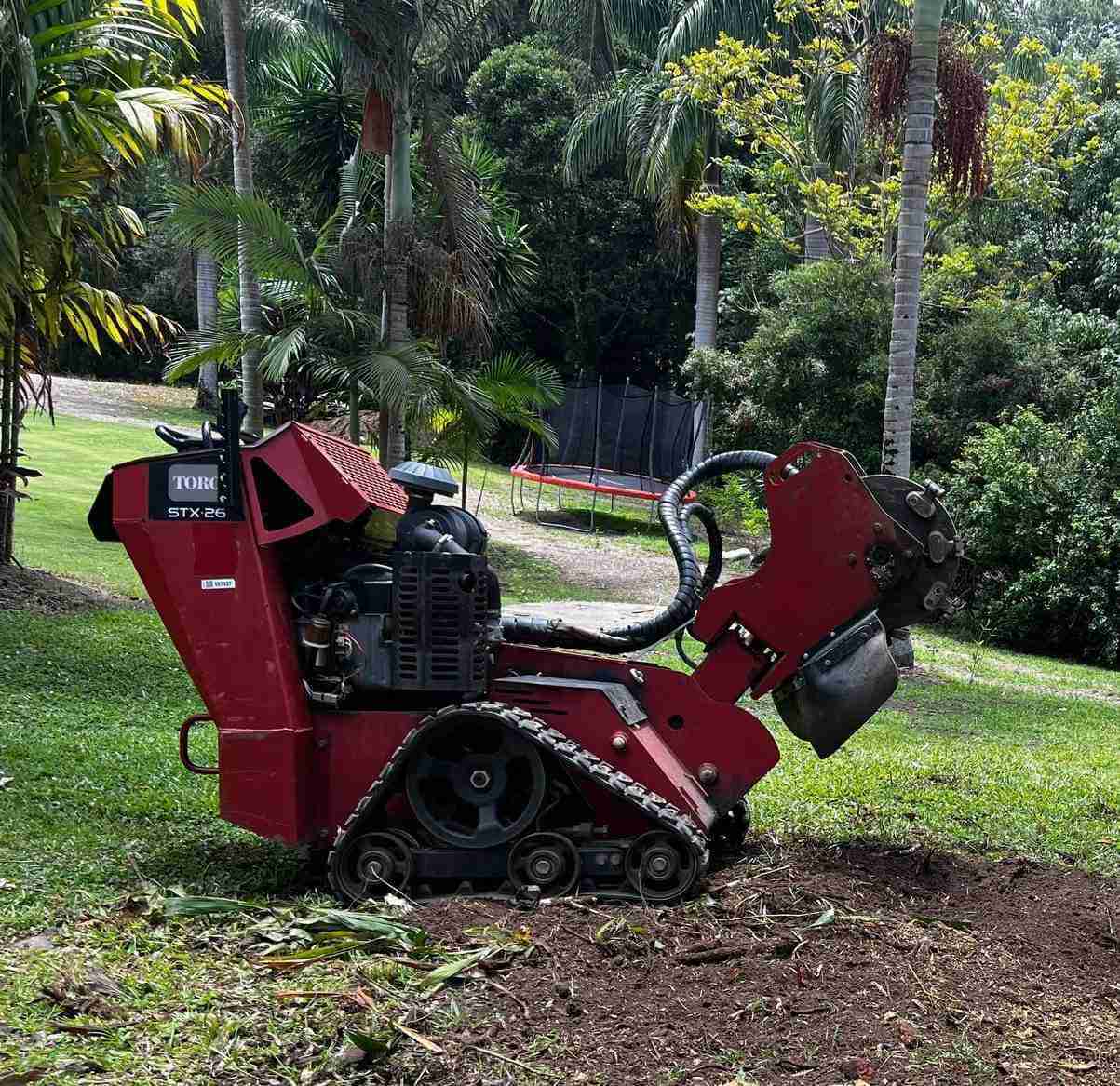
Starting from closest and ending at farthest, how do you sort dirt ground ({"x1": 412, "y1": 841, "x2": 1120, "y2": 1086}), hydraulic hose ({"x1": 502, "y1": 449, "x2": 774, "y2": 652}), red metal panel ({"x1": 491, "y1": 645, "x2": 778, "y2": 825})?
dirt ground ({"x1": 412, "y1": 841, "x2": 1120, "y2": 1086}) → red metal panel ({"x1": 491, "y1": 645, "x2": 778, "y2": 825}) → hydraulic hose ({"x1": 502, "y1": 449, "x2": 774, "y2": 652})

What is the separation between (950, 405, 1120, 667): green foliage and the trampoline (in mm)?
8251

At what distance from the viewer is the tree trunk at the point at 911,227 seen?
13.0 metres

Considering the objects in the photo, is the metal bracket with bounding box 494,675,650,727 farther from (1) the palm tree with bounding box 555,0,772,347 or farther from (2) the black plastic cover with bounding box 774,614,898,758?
(1) the palm tree with bounding box 555,0,772,347

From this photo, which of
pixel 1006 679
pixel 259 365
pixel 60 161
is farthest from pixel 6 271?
pixel 1006 679

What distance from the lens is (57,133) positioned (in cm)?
1045

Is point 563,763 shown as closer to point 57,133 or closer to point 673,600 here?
point 673,600

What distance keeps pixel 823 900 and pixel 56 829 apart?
10.9 ft

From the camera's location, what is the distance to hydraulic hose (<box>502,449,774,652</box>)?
5.79 m

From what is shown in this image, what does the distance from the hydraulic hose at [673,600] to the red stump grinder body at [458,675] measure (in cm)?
25

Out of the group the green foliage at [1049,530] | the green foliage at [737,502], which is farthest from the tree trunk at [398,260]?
the green foliage at [1049,530]

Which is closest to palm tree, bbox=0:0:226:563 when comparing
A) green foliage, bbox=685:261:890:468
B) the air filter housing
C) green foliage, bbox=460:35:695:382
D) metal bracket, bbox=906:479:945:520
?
the air filter housing

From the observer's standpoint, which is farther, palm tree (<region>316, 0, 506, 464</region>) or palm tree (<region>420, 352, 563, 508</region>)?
palm tree (<region>420, 352, 563, 508</region>)

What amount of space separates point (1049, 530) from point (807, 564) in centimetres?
1261

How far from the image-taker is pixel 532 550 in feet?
66.4
